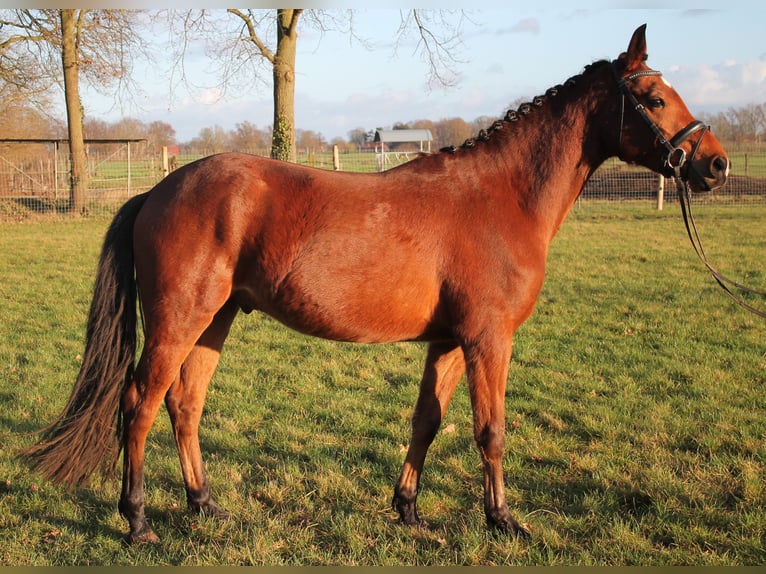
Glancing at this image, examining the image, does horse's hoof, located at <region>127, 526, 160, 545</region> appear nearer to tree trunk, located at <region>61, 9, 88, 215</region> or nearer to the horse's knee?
the horse's knee

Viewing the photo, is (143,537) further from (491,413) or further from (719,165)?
(719,165)

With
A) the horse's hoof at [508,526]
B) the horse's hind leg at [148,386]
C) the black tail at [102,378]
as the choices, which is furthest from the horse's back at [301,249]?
the horse's hoof at [508,526]

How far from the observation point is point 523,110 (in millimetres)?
3740

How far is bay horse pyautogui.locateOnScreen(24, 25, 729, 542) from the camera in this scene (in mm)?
3316

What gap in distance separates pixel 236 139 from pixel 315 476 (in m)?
30.5

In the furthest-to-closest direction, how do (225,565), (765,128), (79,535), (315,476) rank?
(765,128) → (315,476) → (79,535) → (225,565)

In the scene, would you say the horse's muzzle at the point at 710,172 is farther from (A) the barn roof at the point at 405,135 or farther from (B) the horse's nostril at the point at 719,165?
(A) the barn roof at the point at 405,135

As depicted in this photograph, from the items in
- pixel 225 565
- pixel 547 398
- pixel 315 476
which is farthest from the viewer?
pixel 547 398

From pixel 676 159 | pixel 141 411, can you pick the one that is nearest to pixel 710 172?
pixel 676 159

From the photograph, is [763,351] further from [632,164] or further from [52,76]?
[52,76]

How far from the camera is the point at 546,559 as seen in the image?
320 centimetres

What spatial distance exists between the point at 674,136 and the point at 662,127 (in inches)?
3.3

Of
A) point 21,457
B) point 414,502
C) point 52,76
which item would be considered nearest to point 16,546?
point 21,457

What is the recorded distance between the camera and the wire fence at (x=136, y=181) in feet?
68.9
